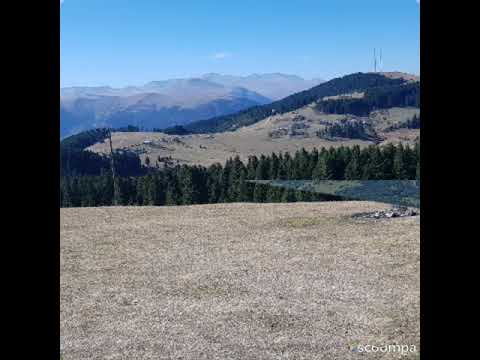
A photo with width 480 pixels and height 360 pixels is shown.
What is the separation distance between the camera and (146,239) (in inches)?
910

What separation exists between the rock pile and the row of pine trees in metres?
21.4

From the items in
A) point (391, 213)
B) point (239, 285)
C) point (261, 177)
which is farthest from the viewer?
point (261, 177)

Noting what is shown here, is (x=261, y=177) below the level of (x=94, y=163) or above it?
below

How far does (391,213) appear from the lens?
24984 mm

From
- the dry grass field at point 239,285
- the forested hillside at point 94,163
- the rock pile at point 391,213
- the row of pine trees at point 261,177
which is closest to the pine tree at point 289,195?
the row of pine trees at point 261,177

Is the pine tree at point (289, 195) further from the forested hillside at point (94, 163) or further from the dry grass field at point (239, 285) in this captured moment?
the forested hillside at point (94, 163)

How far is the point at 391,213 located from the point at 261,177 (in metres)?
41.0

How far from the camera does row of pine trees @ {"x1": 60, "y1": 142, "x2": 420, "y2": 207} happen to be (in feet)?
185

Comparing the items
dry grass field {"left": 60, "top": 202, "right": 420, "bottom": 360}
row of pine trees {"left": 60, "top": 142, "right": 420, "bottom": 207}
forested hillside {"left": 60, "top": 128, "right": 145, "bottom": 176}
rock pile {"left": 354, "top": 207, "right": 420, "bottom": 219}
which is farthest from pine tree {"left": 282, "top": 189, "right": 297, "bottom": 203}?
forested hillside {"left": 60, "top": 128, "right": 145, "bottom": 176}

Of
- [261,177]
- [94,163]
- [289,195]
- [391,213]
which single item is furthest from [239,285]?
[94,163]

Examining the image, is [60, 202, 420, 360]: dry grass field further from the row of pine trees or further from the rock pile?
the row of pine trees

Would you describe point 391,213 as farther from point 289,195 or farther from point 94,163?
point 94,163
